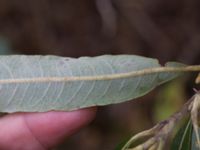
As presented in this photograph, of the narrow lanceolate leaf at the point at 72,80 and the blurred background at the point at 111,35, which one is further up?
the narrow lanceolate leaf at the point at 72,80

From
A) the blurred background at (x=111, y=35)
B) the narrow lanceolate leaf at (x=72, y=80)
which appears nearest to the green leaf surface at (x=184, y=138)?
the narrow lanceolate leaf at (x=72, y=80)

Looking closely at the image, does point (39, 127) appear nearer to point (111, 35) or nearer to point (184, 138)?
point (184, 138)

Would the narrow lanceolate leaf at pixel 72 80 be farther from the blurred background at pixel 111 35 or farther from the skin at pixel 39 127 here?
the blurred background at pixel 111 35

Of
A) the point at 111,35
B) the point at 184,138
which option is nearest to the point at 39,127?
the point at 184,138

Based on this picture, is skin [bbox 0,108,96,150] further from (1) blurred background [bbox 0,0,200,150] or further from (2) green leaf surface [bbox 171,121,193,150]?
(1) blurred background [bbox 0,0,200,150]

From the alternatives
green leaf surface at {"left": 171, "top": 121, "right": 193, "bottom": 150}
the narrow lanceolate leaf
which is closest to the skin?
the narrow lanceolate leaf

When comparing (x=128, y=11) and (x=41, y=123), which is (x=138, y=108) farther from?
(x=41, y=123)
